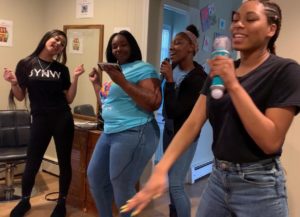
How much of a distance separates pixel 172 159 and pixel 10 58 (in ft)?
9.23

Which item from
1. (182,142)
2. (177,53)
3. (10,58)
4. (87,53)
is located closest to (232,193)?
(182,142)

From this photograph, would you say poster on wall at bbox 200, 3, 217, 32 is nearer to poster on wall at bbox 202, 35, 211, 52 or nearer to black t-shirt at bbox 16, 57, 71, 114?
poster on wall at bbox 202, 35, 211, 52

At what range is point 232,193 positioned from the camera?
1.11 metres

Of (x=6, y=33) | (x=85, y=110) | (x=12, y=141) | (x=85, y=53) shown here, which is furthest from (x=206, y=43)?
(x=12, y=141)

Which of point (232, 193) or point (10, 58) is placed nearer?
point (232, 193)

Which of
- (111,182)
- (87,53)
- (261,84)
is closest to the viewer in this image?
(261,84)

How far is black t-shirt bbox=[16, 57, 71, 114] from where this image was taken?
2512 mm

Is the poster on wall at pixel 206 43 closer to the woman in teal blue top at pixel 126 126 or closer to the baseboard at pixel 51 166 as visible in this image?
the woman in teal blue top at pixel 126 126

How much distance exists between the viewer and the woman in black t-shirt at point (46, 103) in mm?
2521

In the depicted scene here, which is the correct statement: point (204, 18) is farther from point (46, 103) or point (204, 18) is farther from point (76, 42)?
point (46, 103)

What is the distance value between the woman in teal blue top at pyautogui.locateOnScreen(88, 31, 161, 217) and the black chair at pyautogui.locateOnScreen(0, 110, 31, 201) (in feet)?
3.92

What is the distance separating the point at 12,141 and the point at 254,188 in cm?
270

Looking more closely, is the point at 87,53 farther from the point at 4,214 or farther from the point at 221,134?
the point at 221,134

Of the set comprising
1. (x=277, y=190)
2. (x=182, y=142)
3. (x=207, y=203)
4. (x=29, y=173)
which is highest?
(x=182, y=142)
